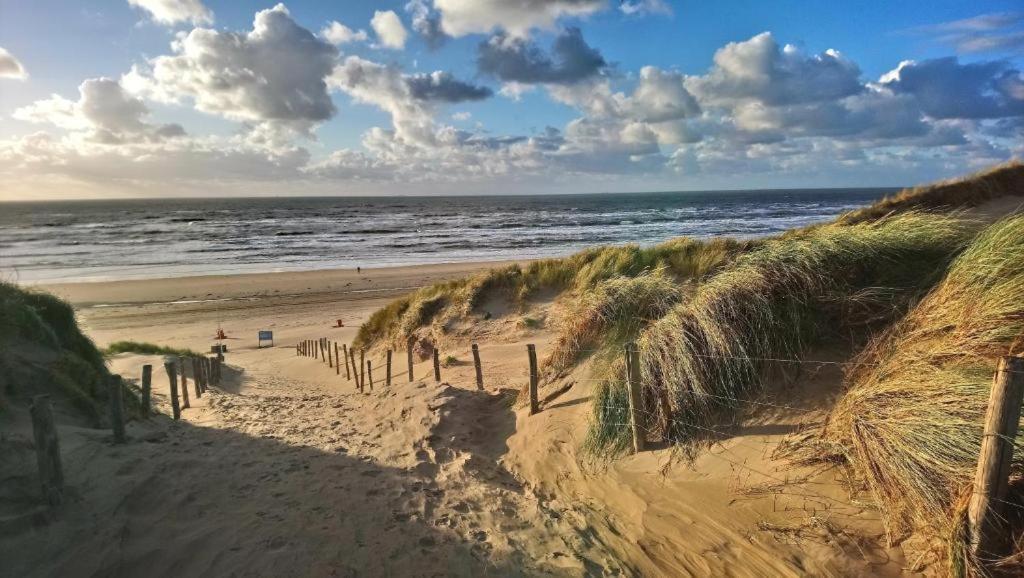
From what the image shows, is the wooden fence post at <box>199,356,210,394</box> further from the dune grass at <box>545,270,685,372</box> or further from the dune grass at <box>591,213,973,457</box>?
the dune grass at <box>591,213,973,457</box>

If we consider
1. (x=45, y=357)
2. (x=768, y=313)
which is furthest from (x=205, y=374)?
(x=768, y=313)

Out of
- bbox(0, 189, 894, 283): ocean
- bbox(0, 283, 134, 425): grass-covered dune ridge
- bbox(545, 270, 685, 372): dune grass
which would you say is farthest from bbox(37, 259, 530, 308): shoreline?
bbox(0, 283, 134, 425): grass-covered dune ridge

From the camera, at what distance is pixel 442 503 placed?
18.9 ft

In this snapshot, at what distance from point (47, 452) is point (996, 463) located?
7725 millimetres

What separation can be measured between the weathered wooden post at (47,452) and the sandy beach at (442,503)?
0.24 metres

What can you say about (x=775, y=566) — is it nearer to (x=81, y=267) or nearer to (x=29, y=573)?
(x=29, y=573)

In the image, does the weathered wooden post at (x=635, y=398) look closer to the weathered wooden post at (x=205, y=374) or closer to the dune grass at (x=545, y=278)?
the dune grass at (x=545, y=278)

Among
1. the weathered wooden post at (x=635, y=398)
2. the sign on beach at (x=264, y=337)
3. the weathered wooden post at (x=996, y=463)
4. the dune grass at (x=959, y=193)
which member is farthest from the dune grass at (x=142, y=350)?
the dune grass at (x=959, y=193)

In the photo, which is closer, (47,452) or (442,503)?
(47,452)

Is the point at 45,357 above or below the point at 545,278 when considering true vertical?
above

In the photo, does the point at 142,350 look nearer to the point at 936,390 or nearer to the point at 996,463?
the point at 936,390

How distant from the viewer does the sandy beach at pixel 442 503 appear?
179 inches

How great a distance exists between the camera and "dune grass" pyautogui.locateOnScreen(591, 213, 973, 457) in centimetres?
634

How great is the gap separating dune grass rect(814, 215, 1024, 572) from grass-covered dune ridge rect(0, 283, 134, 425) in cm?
870
